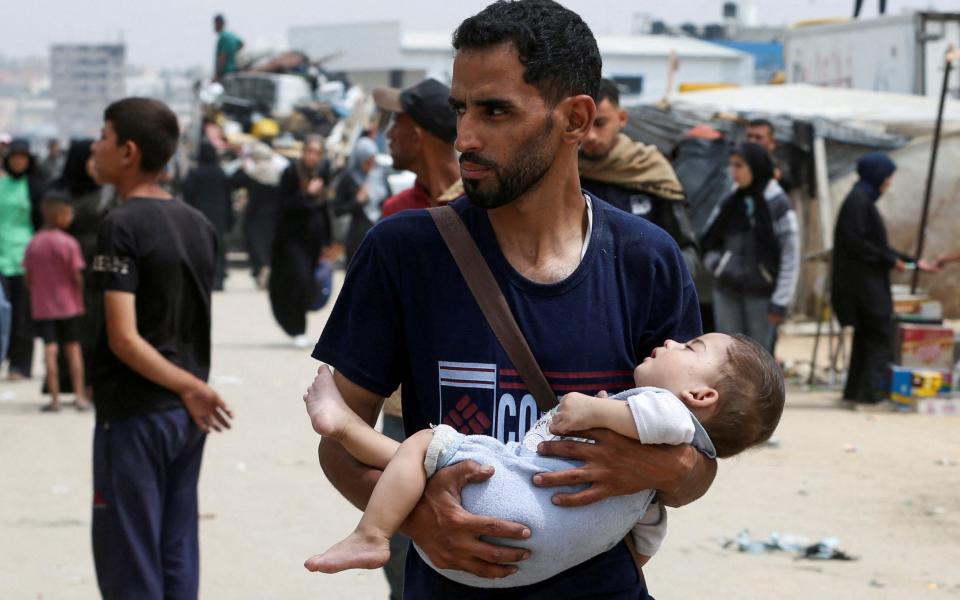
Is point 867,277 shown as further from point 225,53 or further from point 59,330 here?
point 225,53

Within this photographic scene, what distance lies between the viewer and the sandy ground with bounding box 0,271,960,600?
6691 millimetres

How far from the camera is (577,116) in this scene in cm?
281

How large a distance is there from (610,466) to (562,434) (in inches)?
3.9

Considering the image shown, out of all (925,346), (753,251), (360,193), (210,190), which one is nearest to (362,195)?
(360,193)

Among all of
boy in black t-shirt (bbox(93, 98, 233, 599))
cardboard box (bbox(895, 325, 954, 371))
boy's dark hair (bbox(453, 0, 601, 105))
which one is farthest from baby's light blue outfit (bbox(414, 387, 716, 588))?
cardboard box (bbox(895, 325, 954, 371))

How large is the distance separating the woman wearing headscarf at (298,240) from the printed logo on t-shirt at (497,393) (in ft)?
37.7

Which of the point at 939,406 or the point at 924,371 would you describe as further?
the point at 924,371

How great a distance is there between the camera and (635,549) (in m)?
2.89

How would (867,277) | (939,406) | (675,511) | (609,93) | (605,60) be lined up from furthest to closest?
(605,60) < (867,277) < (939,406) < (675,511) < (609,93)

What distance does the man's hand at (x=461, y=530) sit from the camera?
2599 mm

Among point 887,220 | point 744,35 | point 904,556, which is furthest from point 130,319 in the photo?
point 744,35

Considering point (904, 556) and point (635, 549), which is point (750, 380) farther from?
point (904, 556)

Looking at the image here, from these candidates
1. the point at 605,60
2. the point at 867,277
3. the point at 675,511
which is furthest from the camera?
the point at 605,60

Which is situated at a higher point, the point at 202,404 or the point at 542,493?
the point at 542,493
